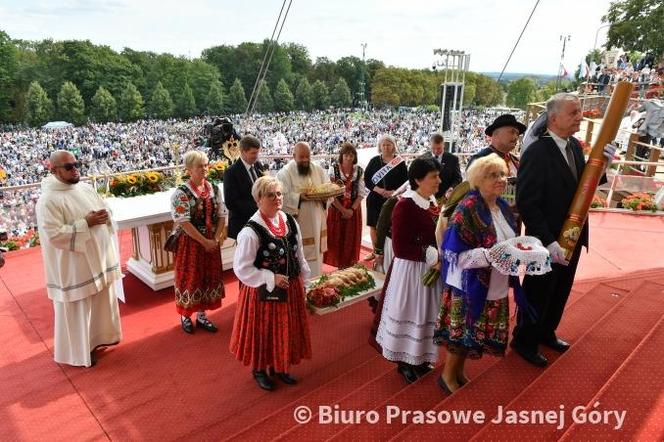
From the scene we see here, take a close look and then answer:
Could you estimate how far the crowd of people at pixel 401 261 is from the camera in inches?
104

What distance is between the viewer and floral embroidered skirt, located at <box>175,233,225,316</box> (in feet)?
13.6

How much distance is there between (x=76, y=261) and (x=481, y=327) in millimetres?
2910

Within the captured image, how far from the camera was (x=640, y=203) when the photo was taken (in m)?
8.53

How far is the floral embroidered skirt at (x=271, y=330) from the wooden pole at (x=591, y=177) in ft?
5.65

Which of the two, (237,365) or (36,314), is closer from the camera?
(237,365)

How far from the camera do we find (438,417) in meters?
2.56

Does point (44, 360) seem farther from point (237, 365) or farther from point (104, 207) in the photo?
point (237, 365)

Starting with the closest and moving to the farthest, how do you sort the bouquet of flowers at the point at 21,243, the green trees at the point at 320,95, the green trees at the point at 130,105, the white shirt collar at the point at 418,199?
the white shirt collar at the point at 418,199, the bouquet of flowers at the point at 21,243, the green trees at the point at 130,105, the green trees at the point at 320,95

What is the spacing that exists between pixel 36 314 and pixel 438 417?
13.3 ft

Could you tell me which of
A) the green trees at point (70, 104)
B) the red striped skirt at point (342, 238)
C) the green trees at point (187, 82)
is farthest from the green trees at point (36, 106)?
the red striped skirt at point (342, 238)

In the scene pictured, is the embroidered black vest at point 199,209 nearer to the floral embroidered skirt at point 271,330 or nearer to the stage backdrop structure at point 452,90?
the floral embroidered skirt at point 271,330

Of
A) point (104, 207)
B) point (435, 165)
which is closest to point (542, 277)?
point (435, 165)

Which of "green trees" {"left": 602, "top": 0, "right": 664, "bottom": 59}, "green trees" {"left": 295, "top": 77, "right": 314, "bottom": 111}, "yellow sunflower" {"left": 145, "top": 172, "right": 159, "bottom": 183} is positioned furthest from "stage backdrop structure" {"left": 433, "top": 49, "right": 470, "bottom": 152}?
"green trees" {"left": 295, "top": 77, "right": 314, "bottom": 111}

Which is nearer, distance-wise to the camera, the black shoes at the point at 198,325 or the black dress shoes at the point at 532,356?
the black dress shoes at the point at 532,356
